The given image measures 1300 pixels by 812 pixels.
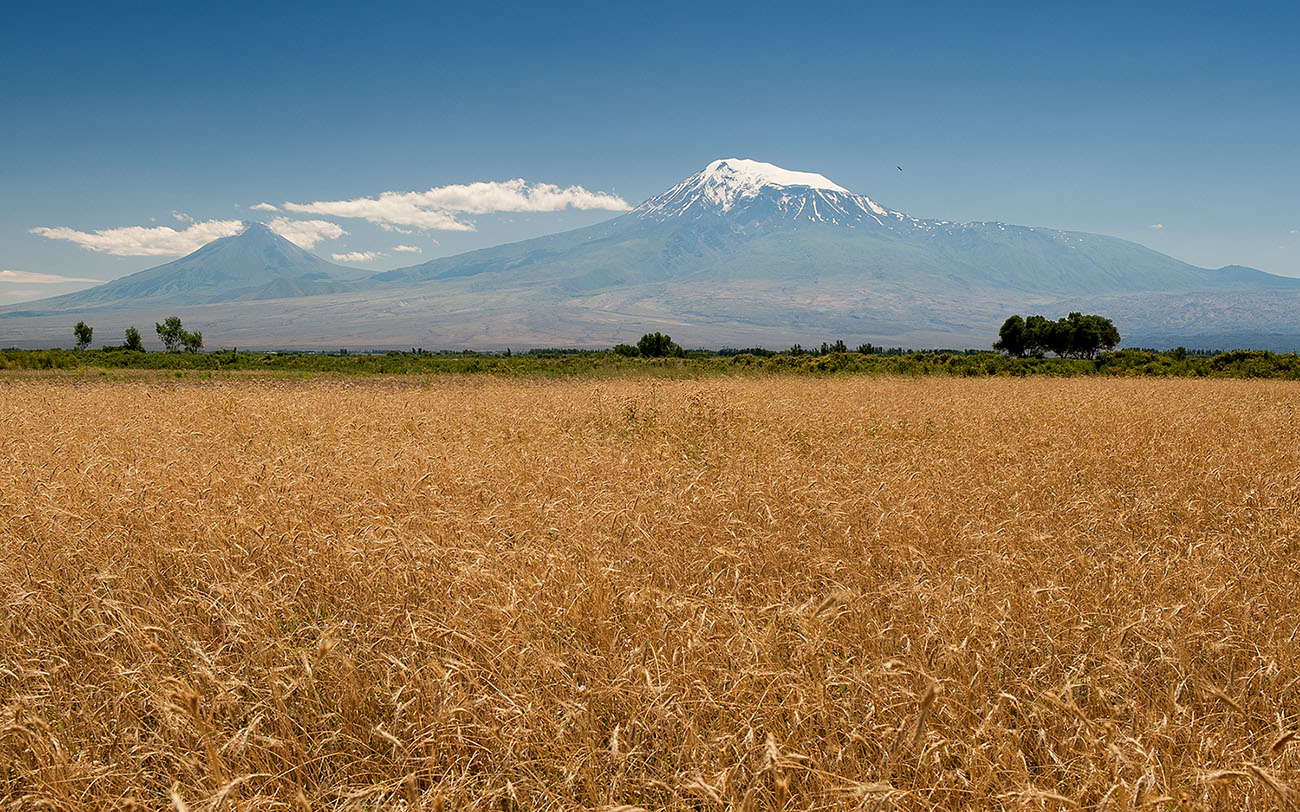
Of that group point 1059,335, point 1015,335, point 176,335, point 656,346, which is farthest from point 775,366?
point 176,335

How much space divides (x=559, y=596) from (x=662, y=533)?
1201 mm

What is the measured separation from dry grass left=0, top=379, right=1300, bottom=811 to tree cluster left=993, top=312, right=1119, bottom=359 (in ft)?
280

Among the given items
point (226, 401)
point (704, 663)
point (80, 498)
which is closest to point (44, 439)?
point (80, 498)

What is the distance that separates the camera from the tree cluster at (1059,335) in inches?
3223

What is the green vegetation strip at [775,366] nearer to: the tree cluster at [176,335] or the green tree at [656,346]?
the green tree at [656,346]

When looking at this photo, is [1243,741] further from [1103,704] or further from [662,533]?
[662,533]

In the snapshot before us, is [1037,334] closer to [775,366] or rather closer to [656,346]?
[656,346]

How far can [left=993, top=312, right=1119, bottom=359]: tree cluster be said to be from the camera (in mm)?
81875

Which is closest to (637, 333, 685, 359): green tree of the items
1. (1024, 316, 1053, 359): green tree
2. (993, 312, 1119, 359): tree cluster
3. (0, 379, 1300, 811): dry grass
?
(0, 379, 1300, 811): dry grass

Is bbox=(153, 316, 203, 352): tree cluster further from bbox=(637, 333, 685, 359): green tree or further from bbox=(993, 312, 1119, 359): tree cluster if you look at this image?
bbox=(993, 312, 1119, 359): tree cluster

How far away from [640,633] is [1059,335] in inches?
3796

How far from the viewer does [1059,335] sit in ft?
272

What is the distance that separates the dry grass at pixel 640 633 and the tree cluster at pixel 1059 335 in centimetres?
8539

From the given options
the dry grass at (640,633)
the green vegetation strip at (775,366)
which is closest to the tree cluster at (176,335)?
the green vegetation strip at (775,366)
